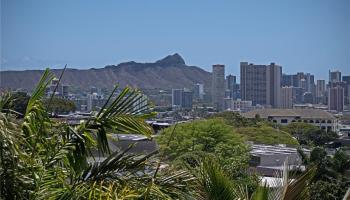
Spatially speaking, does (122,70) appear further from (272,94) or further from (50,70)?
(50,70)

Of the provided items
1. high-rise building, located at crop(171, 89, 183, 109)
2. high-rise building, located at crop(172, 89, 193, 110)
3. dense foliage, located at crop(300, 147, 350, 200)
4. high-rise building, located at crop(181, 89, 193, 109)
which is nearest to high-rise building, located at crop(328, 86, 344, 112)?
high-rise building, located at crop(172, 89, 193, 110)

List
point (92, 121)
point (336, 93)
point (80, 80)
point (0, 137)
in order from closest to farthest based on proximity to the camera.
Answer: point (0, 137) → point (92, 121) → point (80, 80) → point (336, 93)

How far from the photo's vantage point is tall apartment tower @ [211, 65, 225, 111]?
19025 cm

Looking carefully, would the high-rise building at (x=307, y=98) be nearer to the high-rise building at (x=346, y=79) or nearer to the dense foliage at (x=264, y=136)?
the high-rise building at (x=346, y=79)

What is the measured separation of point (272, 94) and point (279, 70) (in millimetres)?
8100

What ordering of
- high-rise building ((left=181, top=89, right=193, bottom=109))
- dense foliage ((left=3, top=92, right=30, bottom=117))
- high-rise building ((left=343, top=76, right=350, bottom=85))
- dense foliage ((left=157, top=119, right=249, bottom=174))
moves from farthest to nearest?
high-rise building ((left=181, top=89, right=193, bottom=109)), high-rise building ((left=343, top=76, right=350, bottom=85)), dense foliage ((left=157, top=119, right=249, bottom=174)), dense foliage ((left=3, top=92, right=30, bottom=117))

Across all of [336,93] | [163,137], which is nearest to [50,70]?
[163,137]

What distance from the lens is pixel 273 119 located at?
99500mm

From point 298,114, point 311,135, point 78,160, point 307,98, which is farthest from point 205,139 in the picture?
point 307,98

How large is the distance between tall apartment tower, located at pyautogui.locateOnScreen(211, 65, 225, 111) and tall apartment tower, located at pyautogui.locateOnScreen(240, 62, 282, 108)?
1124cm

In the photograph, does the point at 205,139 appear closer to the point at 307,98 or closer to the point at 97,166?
the point at 97,166

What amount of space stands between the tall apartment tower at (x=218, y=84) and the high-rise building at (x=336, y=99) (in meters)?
38.2

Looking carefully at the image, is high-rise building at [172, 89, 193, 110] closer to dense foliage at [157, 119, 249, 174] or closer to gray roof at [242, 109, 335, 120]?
gray roof at [242, 109, 335, 120]

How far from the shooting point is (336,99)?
15925 cm
